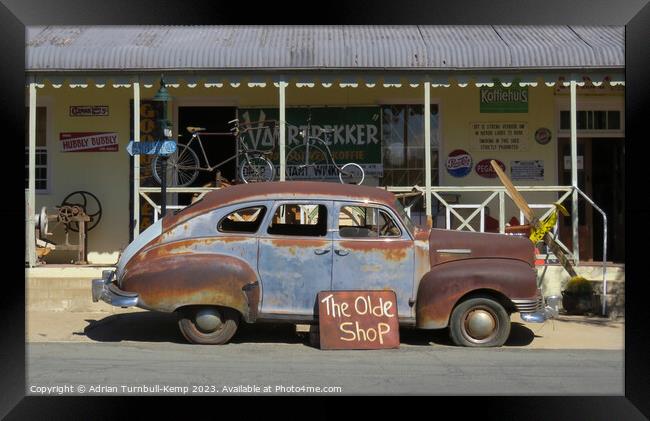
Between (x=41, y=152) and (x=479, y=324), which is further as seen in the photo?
(x=41, y=152)

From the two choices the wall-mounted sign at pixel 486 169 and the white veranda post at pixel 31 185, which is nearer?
the white veranda post at pixel 31 185

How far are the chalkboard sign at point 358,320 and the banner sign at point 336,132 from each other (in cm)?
555

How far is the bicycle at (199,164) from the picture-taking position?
13.7 metres

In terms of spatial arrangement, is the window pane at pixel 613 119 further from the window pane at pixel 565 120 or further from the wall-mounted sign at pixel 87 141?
the wall-mounted sign at pixel 87 141

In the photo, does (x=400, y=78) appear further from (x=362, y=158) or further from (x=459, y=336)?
(x=459, y=336)

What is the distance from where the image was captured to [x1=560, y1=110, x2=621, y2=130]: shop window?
14.9 metres

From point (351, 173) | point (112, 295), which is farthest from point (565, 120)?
point (112, 295)

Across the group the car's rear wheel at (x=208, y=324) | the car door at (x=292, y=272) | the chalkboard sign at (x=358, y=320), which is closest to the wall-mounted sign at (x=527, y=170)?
the chalkboard sign at (x=358, y=320)

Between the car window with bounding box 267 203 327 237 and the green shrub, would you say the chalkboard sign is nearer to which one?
the car window with bounding box 267 203 327 237

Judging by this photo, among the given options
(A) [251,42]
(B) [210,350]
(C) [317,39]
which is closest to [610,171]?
(C) [317,39]

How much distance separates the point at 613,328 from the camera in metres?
11.2

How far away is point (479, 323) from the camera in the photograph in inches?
381

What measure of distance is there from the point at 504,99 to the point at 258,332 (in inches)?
263

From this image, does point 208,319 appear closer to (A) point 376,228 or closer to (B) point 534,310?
(A) point 376,228
